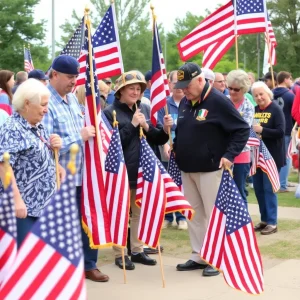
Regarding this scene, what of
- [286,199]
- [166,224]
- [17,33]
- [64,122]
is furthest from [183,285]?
[17,33]

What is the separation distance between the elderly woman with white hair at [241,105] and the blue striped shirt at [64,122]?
2.44 m

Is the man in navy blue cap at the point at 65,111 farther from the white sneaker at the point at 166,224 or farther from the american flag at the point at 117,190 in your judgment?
the white sneaker at the point at 166,224

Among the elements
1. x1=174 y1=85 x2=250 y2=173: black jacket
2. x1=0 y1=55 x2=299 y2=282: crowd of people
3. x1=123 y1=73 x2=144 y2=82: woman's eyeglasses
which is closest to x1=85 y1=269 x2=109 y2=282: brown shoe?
x1=0 y1=55 x2=299 y2=282: crowd of people

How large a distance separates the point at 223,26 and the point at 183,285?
13.7 ft

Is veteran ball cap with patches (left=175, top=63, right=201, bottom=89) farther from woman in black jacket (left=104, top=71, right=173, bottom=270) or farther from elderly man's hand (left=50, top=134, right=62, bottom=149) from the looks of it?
elderly man's hand (left=50, top=134, right=62, bottom=149)

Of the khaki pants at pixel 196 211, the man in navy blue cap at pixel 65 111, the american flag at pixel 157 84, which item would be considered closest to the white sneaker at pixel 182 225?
the khaki pants at pixel 196 211

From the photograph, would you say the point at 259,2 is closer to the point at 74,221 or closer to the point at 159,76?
the point at 159,76

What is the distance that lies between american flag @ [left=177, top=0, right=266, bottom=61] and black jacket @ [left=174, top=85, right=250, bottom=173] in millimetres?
2173

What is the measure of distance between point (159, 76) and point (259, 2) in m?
3.36

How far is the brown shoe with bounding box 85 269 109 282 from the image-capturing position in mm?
6500

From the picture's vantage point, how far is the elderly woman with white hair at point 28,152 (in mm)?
4797

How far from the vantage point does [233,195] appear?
20.1 ft

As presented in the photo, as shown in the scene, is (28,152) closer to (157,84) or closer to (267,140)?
(157,84)

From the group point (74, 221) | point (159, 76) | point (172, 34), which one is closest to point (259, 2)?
point (159, 76)
